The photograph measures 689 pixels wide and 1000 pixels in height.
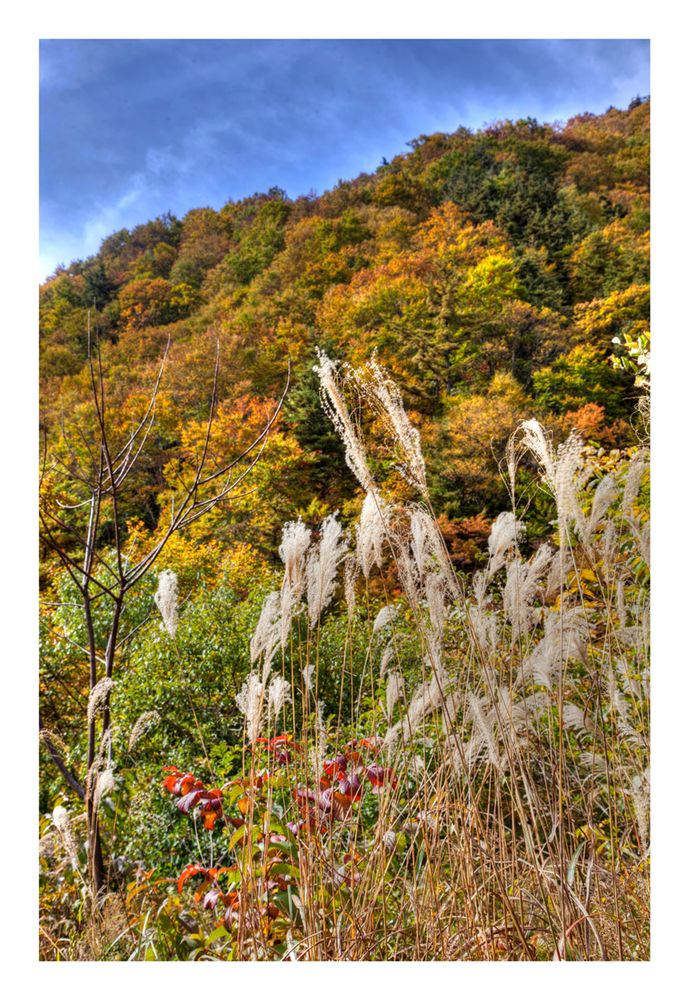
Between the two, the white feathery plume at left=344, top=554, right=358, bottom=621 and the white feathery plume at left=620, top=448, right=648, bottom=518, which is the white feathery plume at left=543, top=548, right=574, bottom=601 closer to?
the white feathery plume at left=620, top=448, right=648, bottom=518

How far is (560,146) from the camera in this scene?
2438 millimetres

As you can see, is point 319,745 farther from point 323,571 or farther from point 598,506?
point 598,506

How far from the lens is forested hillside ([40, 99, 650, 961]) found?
6.13 feet

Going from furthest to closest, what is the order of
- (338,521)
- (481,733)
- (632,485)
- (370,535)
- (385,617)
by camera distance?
(338,521) → (632,485) → (385,617) → (370,535) → (481,733)

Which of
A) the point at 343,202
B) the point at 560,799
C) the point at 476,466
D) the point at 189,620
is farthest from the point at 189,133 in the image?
the point at 560,799

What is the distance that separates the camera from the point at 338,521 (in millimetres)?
2369

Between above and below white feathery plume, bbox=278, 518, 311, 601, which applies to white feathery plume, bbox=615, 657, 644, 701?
below

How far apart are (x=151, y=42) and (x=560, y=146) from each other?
138 cm

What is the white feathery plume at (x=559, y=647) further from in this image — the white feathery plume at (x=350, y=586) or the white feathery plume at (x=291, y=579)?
the white feathery plume at (x=291, y=579)

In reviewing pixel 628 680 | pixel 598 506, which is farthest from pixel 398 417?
pixel 628 680

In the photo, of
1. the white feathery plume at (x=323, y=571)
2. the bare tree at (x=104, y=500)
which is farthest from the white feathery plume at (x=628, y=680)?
the bare tree at (x=104, y=500)

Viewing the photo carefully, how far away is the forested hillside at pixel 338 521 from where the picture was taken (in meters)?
1.87

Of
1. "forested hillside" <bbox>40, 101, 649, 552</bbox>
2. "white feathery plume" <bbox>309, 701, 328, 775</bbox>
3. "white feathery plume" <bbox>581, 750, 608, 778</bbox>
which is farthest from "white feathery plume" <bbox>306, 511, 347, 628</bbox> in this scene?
"white feathery plume" <bbox>581, 750, 608, 778</bbox>
